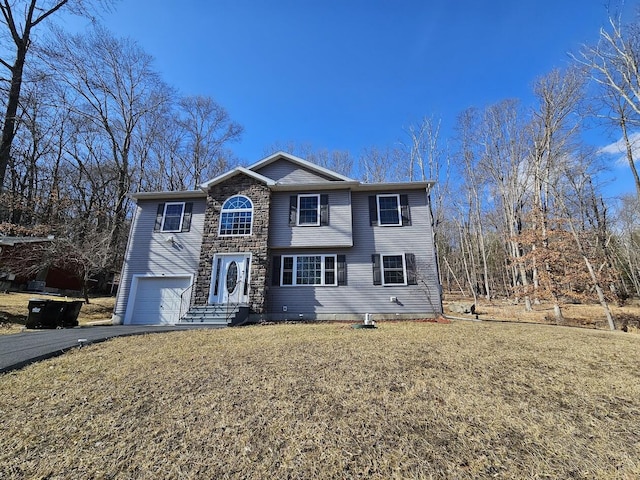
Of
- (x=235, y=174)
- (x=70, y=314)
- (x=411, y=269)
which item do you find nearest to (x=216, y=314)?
(x=70, y=314)

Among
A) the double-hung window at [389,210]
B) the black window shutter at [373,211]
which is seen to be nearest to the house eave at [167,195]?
the black window shutter at [373,211]

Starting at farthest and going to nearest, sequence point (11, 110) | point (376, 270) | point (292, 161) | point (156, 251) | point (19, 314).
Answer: point (292, 161) → point (156, 251) → point (376, 270) → point (19, 314) → point (11, 110)

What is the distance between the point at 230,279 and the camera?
37.3ft

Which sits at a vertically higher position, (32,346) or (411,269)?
(411,269)

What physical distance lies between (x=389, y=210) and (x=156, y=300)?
34.6 feet

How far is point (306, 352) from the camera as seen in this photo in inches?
213

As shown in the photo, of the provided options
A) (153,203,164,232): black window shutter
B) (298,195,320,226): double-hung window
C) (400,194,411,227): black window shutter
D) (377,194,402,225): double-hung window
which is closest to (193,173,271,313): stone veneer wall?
(298,195,320,226): double-hung window

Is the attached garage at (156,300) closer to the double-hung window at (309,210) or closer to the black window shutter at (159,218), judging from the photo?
the black window shutter at (159,218)

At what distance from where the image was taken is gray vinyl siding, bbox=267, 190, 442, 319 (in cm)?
1105

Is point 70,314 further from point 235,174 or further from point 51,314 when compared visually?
point 235,174

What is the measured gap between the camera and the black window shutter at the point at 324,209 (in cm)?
1178

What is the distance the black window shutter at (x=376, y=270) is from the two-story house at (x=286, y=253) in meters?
0.04

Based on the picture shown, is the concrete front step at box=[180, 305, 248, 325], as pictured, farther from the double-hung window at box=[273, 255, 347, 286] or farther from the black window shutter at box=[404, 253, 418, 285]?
the black window shutter at box=[404, 253, 418, 285]

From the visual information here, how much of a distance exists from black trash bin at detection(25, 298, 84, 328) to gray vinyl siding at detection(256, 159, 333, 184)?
28.4 ft
